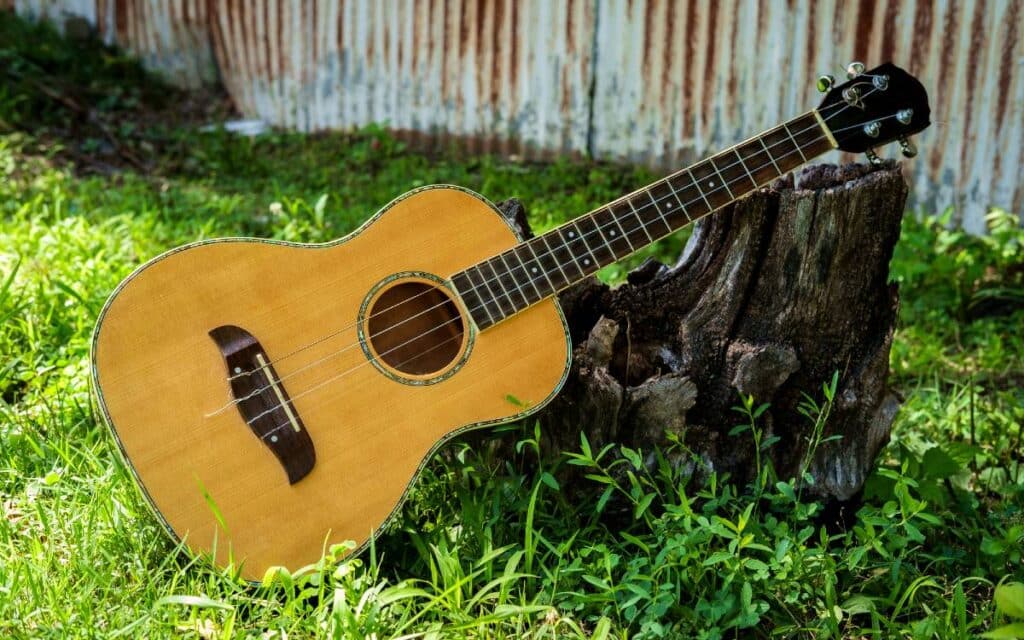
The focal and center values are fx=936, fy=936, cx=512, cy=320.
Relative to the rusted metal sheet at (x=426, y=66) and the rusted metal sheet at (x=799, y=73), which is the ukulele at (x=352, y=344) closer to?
the rusted metal sheet at (x=799, y=73)

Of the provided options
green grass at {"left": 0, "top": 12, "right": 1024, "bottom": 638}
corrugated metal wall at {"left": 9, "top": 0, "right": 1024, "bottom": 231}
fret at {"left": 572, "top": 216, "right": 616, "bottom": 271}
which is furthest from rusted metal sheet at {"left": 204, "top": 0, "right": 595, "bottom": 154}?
fret at {"left": 572, "top": 216, "right": 616, "bottom": 271}

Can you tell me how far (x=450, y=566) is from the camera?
234 cm

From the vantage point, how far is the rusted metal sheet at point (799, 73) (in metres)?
5.12

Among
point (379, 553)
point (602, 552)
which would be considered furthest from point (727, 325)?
point (379, 553)

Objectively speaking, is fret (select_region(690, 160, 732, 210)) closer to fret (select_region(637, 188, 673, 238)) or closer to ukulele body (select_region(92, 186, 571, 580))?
fret (select_region(637, 188, 673, 238))

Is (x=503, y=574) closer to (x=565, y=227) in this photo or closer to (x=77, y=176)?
(x=565, y=227)

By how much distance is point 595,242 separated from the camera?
2578 mm

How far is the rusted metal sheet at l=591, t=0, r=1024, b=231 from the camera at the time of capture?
16.8ft

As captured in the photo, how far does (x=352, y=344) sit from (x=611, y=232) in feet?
2.52

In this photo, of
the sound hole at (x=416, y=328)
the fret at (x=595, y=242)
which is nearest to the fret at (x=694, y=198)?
the fret at (x=595, y=242)

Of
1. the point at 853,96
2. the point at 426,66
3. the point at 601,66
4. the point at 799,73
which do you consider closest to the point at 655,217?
the point at 853,96

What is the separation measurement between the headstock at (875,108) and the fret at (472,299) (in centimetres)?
107

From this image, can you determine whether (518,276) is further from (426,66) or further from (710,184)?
(426,66)

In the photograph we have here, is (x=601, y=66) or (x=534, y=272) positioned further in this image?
(x=601, y=66)
